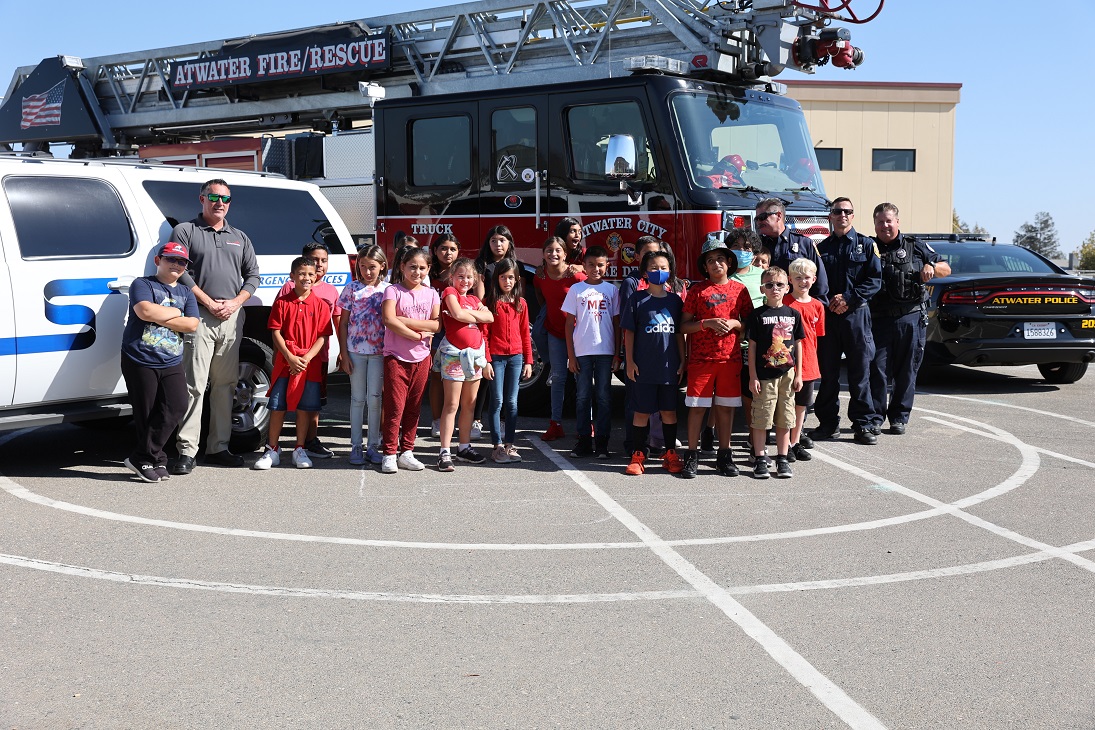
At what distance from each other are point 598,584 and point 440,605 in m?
0.78

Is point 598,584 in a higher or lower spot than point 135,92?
lower

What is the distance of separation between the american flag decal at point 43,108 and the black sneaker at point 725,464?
10.1 metres

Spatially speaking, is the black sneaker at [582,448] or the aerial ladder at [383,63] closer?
the black sneaker at [582,448]

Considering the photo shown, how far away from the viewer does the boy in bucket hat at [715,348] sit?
735 cm

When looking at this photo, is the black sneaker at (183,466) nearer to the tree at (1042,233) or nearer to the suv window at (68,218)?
the suv window at (68,218)

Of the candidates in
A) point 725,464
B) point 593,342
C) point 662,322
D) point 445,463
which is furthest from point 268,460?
point 725,464

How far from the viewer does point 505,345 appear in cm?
788

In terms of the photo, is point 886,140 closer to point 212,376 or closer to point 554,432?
point 554,432

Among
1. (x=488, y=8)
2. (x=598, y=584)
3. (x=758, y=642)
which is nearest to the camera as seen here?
(x=758, y=642)

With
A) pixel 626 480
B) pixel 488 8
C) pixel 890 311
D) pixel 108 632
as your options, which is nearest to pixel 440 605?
pixel 108 632

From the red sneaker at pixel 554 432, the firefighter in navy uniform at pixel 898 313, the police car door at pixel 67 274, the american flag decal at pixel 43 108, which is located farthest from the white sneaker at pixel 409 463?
the american flag decal at pixel 43 108

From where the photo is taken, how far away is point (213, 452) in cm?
768

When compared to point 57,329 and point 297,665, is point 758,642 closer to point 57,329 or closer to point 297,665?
point 297,665

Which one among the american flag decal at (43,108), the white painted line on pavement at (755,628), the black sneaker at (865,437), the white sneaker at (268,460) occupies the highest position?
the american flag decal at (43,108)
